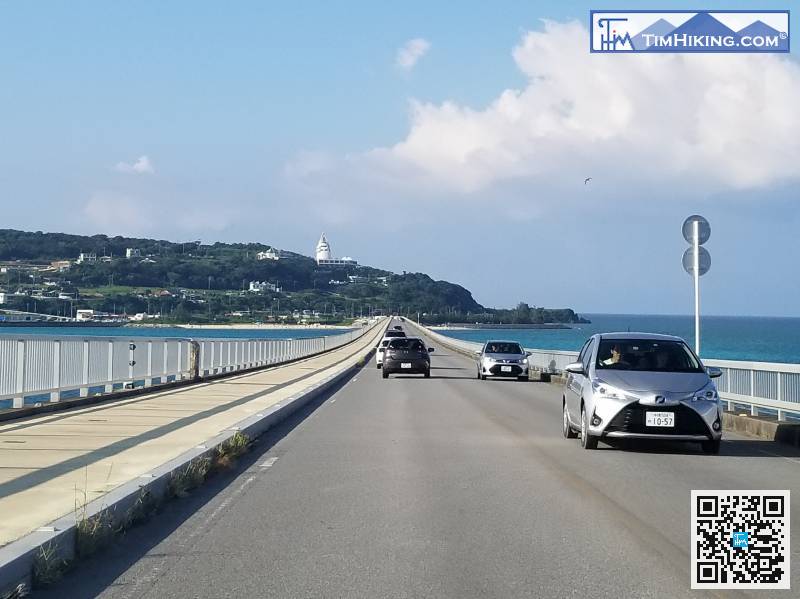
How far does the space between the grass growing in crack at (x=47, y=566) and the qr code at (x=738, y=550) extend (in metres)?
4.30

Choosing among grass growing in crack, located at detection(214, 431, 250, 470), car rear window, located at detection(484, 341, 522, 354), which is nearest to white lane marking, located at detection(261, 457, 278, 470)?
grass growing in crack, located at detection(214, 431, 250, 470)

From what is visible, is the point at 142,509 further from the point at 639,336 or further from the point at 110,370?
the point at 110,370

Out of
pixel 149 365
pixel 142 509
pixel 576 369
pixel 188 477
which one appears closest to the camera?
pixel 142 509

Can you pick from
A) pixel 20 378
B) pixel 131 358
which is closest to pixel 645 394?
pixel 20 378

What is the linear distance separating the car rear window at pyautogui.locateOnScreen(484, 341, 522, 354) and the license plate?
24248 mm

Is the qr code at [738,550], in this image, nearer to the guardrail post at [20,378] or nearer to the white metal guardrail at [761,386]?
the white metal guardrail at [761,386]

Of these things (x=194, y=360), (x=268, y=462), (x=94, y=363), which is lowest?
(x=268, y=462)

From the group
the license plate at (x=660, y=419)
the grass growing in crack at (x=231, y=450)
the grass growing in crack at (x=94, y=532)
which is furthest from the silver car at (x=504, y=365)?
the grass growing in crack at (x=94, y=532)

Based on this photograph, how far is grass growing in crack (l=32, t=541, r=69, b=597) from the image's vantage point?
22.1 feet

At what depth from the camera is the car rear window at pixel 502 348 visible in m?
38.1

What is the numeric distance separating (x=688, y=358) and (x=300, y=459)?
19.5 ft

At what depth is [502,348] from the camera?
127 ft

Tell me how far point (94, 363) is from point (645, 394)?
12.8 metres

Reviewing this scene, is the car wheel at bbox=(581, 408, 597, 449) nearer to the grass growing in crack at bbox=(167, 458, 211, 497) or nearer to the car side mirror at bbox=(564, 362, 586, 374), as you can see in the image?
the car side mirror at bbox=(564, 362, 586, 374)
